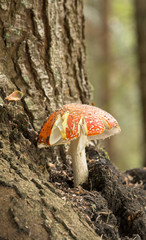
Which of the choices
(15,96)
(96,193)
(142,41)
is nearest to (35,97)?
(15,96)

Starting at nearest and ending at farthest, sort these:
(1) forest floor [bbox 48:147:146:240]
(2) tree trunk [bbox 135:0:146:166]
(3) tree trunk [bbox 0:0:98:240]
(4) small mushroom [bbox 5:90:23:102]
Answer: (3) tree trunk [bbox 0:0:98:240] → (1) forest floor [bbox 48:147:146:240] → (4) small mushroom [bbox 5:90:23:102] → (2) tree trunk [bbox 135:0:146:166]

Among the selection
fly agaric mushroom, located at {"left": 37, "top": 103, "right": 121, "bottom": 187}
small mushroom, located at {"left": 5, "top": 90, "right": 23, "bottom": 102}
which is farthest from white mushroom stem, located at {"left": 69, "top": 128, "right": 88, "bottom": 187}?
small mushroom, located at {"left": 5, "top": 90, "right": 23, "bottom": 102}

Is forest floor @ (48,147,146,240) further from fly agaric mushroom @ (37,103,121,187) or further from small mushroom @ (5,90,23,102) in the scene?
small mushroom @ (5,90,23,102)

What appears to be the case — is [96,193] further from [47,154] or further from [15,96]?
[15,96]

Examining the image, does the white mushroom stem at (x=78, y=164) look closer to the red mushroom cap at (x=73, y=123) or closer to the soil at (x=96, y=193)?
the soil at (x=96, y=193)

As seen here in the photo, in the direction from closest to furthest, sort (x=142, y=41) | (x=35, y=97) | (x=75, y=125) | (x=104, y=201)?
(x=75, y=125) < (x=104, y=201) < (x=35, y=97) < (x=142, y=41)

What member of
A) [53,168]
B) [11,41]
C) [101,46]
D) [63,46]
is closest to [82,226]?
[53,168]
